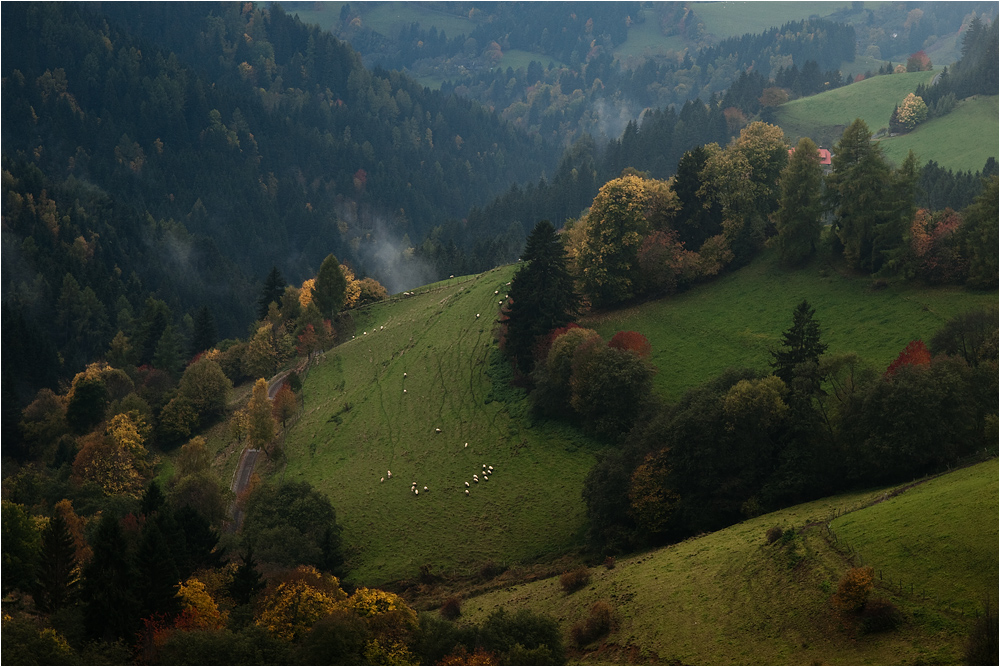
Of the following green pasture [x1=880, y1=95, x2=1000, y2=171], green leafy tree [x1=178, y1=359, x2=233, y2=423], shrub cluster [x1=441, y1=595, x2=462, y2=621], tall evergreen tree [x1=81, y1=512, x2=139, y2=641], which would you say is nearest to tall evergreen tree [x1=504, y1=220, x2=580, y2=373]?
shrub cluster [x1=441, y1=595, x2=462, y2=621]

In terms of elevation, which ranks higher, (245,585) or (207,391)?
(207,391)

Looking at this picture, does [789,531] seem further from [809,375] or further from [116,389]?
[116,389]

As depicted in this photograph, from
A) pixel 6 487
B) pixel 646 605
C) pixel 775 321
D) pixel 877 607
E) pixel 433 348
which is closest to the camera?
pixel 877 607

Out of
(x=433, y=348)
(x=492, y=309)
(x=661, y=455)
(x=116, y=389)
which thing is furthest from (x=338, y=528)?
(x=116, y=389)

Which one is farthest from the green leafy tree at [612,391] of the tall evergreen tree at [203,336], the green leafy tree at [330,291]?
the tall evergreen tree at [203,336]

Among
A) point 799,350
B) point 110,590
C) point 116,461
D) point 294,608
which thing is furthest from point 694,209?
point 110,590

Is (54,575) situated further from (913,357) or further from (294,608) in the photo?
(913,357)

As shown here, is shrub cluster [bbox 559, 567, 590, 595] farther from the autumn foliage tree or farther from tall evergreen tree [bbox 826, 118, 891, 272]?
tall evergreen tree [bbox 826, 118, 891, 272]
